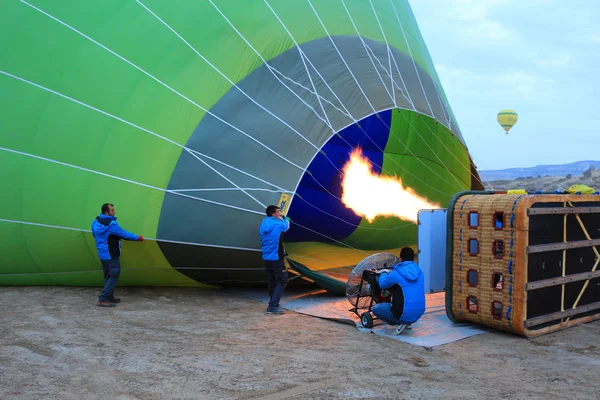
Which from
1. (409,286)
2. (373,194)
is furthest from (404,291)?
(373,194)

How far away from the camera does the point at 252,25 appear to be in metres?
5.72

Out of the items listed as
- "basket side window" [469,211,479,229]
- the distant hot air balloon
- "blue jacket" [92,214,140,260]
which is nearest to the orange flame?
"basket side window" [469,211,479,229]

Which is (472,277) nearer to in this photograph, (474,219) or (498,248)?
(498,248)

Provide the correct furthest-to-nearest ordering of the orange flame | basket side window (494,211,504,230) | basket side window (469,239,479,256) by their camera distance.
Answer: the orange flame
basket side window (469,239,479,256)
basket side window (494,211,504,230)

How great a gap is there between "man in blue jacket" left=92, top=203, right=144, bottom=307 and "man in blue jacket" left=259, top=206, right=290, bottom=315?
3.80ft

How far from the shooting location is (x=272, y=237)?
5.17 m

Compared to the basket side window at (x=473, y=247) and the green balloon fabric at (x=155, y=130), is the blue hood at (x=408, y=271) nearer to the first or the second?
the basket side window at (x=473, y=247)

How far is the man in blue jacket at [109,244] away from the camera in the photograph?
16.7 ft

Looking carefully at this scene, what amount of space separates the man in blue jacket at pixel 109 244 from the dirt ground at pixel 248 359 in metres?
0.19

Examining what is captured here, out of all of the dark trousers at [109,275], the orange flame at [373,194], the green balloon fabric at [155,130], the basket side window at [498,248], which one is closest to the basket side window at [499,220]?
the basket side window at [498,248]

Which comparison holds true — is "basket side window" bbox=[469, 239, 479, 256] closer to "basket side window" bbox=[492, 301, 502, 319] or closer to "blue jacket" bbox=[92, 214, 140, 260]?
"basket side window" bbox=[492, 301, 502, 319]

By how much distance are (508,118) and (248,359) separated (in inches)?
1046

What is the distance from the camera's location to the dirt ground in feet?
10.7

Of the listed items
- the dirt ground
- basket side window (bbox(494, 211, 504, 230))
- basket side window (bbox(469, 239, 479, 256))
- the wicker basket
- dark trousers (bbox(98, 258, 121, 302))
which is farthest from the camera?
dark trousers (bbox(98, 258, 121, 302))
